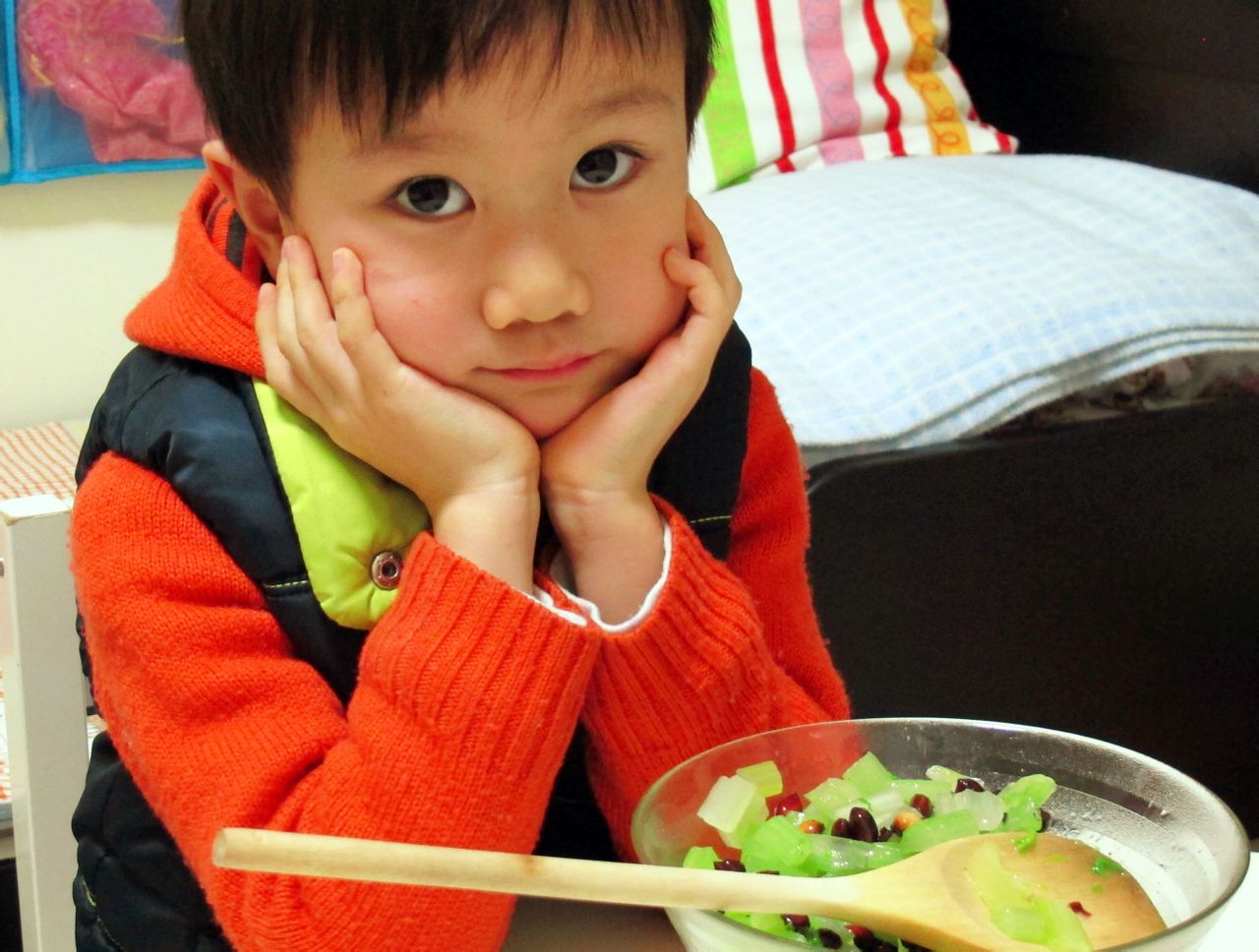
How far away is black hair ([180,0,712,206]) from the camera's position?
69cm

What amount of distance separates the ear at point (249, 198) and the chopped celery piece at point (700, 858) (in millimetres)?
412

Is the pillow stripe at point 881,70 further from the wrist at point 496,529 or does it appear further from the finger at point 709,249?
the wrist at point 496,529

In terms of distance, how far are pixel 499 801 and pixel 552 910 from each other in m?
0.09

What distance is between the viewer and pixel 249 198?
84 centimetres

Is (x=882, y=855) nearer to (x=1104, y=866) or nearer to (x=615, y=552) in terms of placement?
(x=1104, y=866)

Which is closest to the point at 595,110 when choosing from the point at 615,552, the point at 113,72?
the point at 615,552

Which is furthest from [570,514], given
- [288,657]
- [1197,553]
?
[1197,553]

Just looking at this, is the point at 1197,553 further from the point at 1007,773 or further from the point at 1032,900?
the point at 1032,900

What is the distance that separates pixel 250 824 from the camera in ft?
2.38

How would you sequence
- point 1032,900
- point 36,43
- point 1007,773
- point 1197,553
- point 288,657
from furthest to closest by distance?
point 36,43, point 1197,553, point 288,657, point 1007,773, point 1032,900

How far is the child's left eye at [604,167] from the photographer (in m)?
0.75

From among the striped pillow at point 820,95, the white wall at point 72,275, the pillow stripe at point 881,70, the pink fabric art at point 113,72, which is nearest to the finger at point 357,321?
the striped pillow at point 820,95

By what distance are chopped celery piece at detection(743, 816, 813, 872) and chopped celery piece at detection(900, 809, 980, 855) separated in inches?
1.7

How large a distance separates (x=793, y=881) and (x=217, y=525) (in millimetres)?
387
